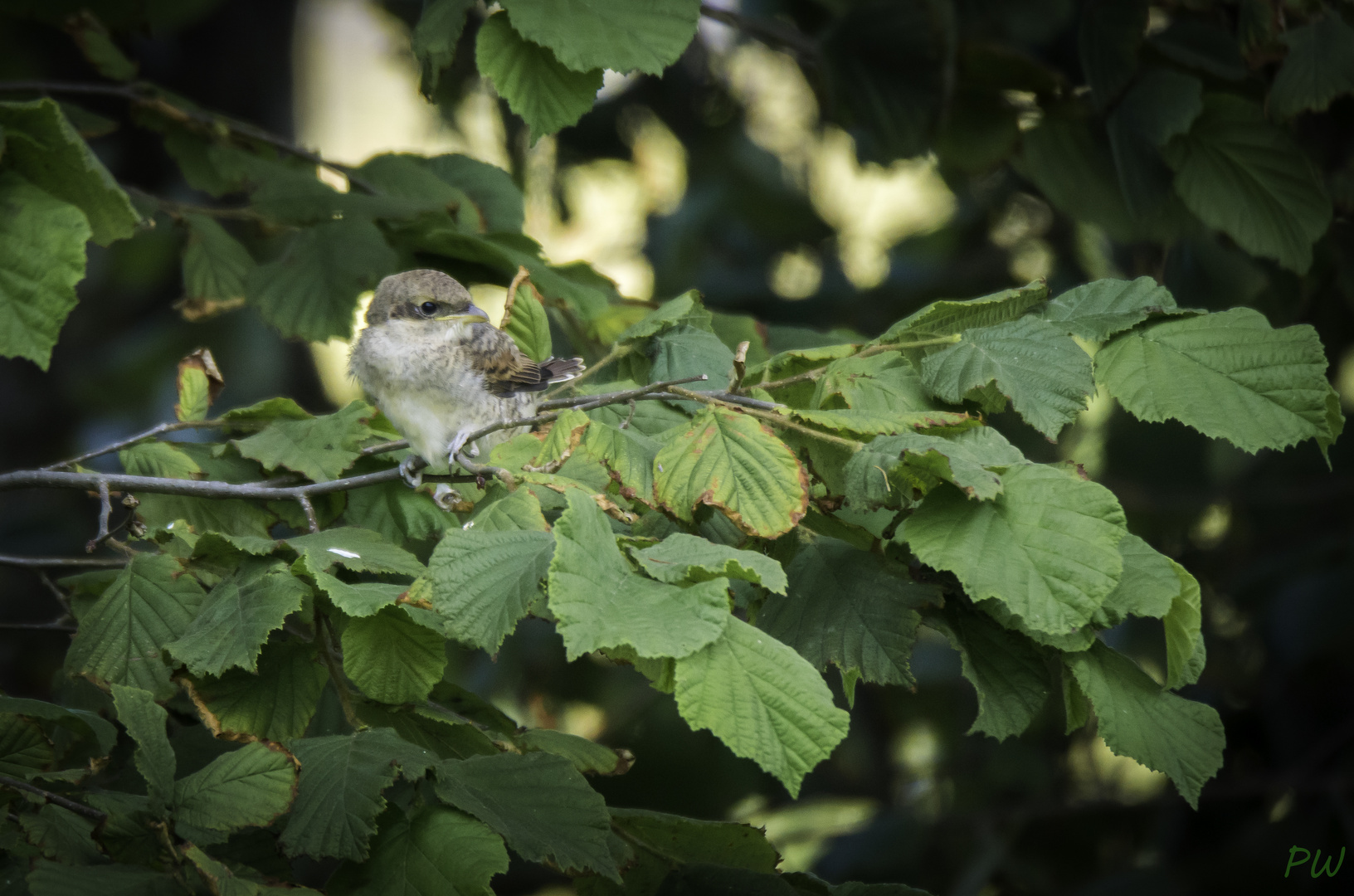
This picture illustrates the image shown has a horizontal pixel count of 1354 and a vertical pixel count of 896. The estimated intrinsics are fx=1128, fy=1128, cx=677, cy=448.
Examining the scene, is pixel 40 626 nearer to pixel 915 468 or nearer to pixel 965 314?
pixel 915 468

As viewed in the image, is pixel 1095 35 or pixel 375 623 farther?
pixel 1095 35

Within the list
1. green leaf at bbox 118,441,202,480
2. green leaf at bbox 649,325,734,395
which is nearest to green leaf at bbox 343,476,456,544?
green leaf at bbox 118,441,202,480

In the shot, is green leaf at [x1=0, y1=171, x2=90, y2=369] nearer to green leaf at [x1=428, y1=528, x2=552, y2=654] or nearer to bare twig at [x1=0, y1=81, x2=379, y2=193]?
bare twig at [x1=0, y1=81, x2=379, y2=193]

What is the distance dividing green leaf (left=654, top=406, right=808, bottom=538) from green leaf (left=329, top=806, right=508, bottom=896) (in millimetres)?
569

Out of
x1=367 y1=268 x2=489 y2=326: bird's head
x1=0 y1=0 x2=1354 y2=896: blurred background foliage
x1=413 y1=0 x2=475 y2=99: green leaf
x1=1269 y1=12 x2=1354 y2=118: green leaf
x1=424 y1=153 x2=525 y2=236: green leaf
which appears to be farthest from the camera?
x1=0 y1=0 x2=1354 y2=896: blurred background foliage

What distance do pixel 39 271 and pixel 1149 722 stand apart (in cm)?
221

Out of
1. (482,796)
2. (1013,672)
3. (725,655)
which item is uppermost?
(725,655)

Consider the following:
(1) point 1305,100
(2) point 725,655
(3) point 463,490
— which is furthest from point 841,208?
(2) point 725,655

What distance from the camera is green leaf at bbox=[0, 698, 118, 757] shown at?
1800 mm

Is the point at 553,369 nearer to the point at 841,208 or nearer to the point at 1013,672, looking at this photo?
the point at 1013,672

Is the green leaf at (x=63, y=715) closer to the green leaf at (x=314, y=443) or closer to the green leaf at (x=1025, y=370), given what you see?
the green leaf at (x=314, y=443)

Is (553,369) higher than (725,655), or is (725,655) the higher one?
(725,655)

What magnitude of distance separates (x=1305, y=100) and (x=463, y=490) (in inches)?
83.8

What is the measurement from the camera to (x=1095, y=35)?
10.0 feet
